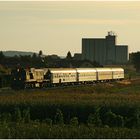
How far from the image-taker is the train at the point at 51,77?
63781 mm

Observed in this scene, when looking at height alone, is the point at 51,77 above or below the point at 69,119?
above

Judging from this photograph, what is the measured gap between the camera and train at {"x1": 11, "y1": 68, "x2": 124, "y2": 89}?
6378 centimetres

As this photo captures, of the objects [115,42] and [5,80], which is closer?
[5,80]

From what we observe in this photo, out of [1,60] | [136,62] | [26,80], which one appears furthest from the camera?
[136,62]

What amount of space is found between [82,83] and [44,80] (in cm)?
1403

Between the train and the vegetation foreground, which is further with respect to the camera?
the train

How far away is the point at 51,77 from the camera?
6831 centimetres

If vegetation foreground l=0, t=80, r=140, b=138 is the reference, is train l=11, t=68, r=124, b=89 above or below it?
above

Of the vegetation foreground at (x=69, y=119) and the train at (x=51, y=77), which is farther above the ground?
the train at (x=51, y=77)

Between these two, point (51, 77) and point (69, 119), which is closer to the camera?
point (69, 119)

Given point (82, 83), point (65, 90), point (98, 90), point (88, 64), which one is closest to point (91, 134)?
point (65, 90)

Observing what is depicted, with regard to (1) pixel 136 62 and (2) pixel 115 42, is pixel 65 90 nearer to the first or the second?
(1) pixel 136 62

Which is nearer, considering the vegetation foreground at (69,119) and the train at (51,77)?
the vegetation foreground at (69,119)

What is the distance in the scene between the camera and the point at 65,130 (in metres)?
25.1
